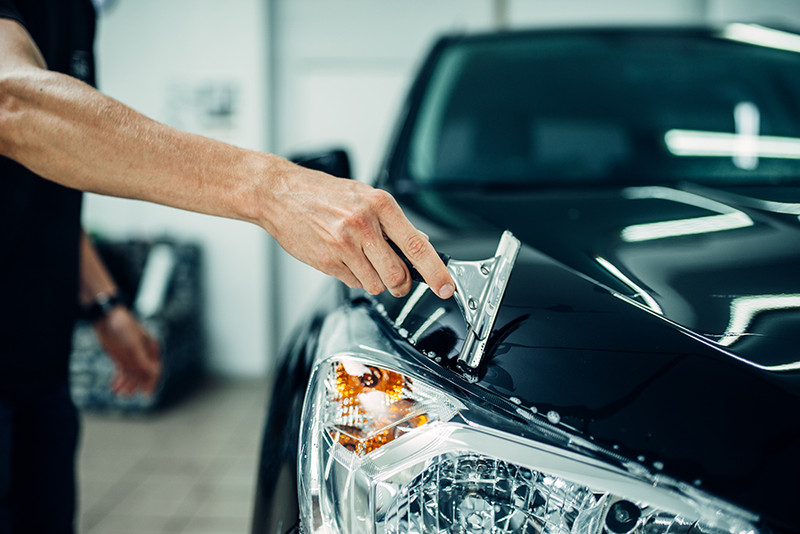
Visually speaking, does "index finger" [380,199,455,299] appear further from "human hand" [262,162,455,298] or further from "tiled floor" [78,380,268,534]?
"tiled floor" [78,380,268,534]

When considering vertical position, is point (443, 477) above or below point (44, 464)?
above

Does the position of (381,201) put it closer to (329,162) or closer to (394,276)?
(394,276)

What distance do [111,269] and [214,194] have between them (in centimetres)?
350

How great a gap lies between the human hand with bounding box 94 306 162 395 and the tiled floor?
90cm

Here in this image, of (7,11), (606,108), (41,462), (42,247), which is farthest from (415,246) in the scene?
(606,108)

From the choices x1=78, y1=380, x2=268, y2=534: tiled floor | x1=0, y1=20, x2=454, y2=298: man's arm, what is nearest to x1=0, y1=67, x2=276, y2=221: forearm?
x1=0, y1=20, x2=454, y2=298: man's arm

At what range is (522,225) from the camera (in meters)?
0.85

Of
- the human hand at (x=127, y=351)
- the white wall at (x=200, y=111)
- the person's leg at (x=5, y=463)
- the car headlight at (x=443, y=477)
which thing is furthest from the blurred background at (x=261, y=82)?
the car headlight at (x=443, y=477)

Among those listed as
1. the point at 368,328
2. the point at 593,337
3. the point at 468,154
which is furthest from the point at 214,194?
the point at 468,154

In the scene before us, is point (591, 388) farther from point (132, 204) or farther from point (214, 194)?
point (132, 204)

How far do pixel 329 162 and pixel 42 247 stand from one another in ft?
1.78

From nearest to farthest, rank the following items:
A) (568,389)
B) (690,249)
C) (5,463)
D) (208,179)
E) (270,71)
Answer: (568,389) < (208,179) < (690,249) < (5,463) < (270,71)

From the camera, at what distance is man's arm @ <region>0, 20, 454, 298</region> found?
0.59 m

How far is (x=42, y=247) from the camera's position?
1043mm
